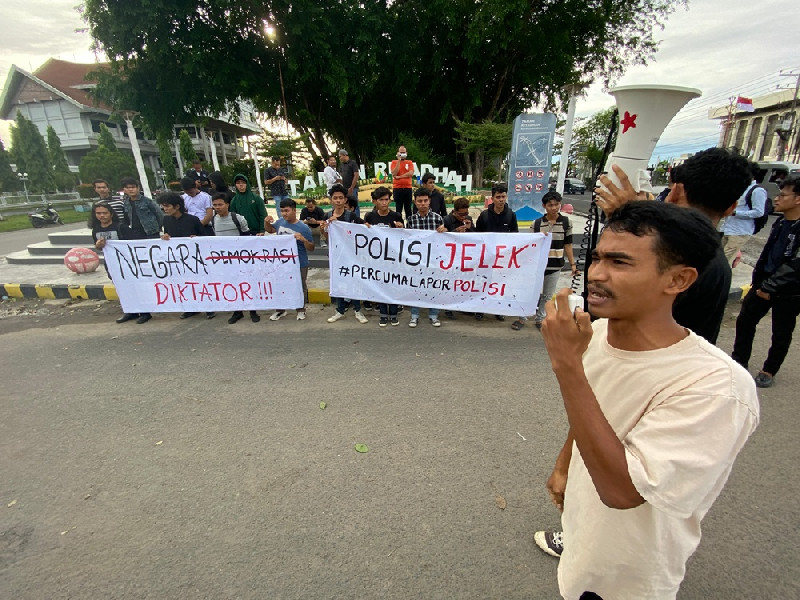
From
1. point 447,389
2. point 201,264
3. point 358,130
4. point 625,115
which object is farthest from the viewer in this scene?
point 358,130

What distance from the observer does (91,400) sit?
12.0 ft

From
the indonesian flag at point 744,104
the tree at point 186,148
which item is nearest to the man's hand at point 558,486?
the tree at point 186,148

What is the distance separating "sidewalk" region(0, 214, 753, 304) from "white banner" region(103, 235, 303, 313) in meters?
0.93

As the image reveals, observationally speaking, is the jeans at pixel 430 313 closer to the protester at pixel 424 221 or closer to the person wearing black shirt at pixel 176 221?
the protester at pixel 424 221

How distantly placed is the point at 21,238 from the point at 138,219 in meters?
13.0

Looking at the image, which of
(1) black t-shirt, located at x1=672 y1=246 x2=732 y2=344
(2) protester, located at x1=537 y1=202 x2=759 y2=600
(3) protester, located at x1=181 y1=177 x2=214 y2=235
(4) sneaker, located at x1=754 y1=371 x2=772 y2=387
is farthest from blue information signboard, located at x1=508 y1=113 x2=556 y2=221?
(2) protester, located at x1=537 y1=202 x2=759 y2=600

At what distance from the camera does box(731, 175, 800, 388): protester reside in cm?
323

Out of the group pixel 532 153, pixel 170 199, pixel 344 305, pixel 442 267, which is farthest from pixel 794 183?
pixel 170 199

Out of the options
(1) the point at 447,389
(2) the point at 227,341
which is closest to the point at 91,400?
(2) the point at 227,341

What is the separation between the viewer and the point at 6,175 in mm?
30062

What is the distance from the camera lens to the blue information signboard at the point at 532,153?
9.00m

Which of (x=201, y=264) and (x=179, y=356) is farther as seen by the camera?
(x=201, y=264)

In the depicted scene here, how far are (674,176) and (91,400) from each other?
4792 millimetres

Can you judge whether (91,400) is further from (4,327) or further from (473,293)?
(473,293)
